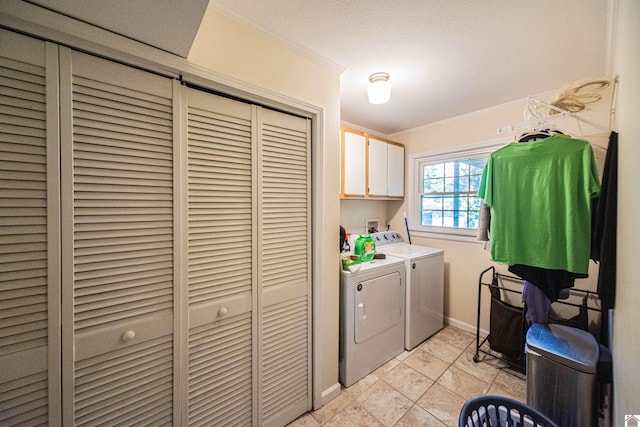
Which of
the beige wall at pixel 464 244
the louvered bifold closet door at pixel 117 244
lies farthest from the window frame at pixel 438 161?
the louvered bifold closet door at pixel 117 244

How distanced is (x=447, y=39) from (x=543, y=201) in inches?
45.0

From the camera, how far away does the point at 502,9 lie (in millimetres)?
1190

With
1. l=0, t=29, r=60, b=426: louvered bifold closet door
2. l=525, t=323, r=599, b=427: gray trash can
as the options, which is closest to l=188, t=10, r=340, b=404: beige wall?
l=0, t=29, r=60, b=426: louvered bifold closet door

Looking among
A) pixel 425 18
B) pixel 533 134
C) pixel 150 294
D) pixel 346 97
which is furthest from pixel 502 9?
pixel 150 294

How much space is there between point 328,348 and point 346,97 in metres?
2.24

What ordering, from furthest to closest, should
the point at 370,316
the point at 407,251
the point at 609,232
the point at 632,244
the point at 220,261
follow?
the point at 407,251
the point at 370,316
the point at 220,261
the point at 609,232
the point at 632,244

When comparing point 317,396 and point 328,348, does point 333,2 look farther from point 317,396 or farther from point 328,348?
point 317,396

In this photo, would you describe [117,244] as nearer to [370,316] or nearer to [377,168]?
[370,316]

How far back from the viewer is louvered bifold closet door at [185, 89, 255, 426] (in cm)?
118

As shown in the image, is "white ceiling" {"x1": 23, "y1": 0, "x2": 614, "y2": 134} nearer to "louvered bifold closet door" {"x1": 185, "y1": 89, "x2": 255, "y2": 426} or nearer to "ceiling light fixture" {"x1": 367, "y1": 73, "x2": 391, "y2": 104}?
"ceiling light fixture" {"x1": 367, "y1": 73, "x2": 391, "y2": 104}

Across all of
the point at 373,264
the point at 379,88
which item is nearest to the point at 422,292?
the point at 373,264

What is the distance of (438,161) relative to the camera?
2.87m

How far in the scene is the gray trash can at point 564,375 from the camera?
1.17 metres

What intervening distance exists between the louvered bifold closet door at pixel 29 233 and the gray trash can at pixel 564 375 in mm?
2320
